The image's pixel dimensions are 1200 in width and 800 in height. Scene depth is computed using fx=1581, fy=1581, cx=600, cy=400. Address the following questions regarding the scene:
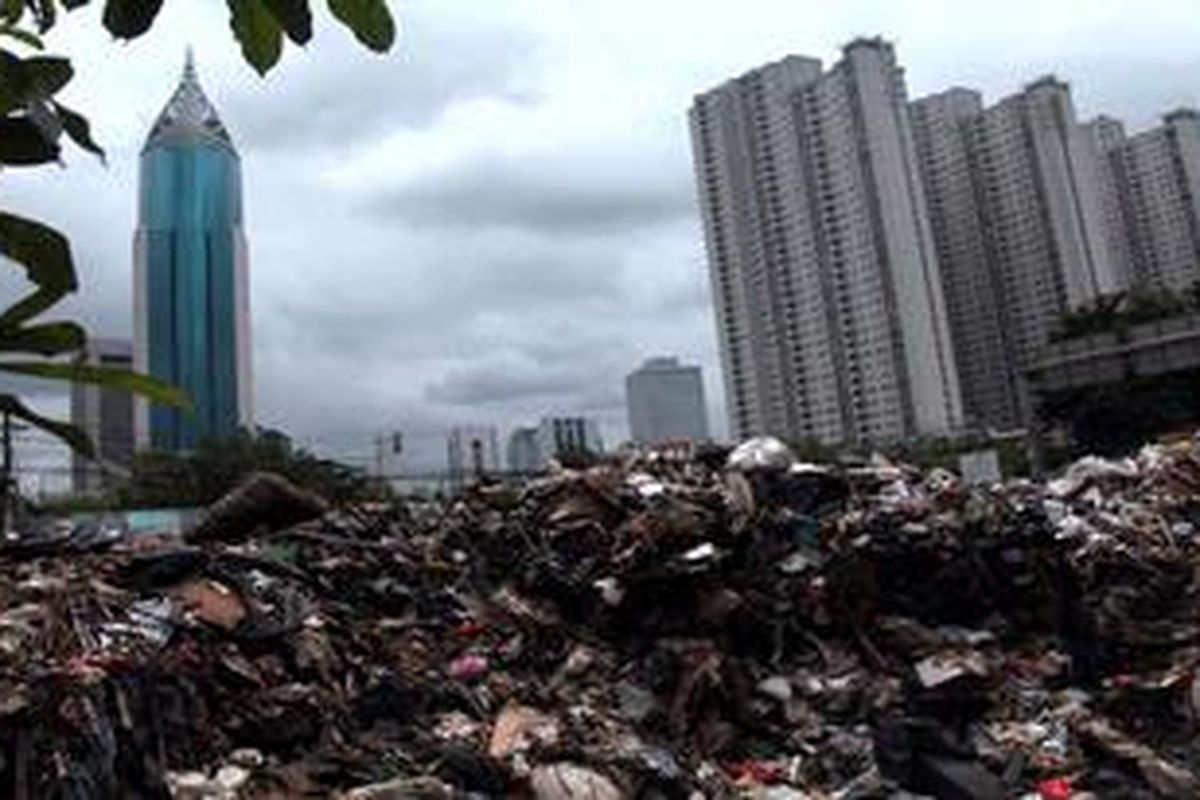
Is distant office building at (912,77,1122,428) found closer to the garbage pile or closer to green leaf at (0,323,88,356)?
the garbage pile

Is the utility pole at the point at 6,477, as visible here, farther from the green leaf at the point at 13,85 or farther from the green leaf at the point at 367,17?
the green leaf at the point at 367,17

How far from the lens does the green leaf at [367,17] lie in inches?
42.6

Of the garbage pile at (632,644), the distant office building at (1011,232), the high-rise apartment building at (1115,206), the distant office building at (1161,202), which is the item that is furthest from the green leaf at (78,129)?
the distant office building at (1161,202)

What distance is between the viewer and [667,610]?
916cm

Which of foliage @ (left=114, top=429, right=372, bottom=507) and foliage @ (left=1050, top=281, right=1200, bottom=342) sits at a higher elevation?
foliage @ (left=1050, top=281, right=1200, bottom=342)

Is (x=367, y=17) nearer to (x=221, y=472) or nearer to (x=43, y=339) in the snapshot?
(x=43, y=339)

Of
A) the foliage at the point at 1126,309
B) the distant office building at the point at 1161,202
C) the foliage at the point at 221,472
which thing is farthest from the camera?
the distant office building at the point at 1161,202

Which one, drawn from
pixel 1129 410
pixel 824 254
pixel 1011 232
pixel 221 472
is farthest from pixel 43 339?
pixel 1011 232

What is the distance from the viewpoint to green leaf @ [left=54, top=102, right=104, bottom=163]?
1.06m

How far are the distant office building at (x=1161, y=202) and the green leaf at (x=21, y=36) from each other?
176 feet

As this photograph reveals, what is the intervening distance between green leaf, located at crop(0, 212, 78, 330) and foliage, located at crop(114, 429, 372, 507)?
24.8 meters

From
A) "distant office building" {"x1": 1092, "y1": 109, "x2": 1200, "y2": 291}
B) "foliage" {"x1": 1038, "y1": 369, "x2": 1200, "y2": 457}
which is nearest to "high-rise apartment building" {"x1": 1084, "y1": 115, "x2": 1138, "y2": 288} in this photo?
"distant office building" {"x1": 1092, "y1": 109, "x2": 1200, "y2": 291}

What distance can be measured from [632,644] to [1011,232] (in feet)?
139

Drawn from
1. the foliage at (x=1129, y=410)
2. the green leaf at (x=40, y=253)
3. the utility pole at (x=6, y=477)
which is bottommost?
the utility pole at (x=6, y=477)
